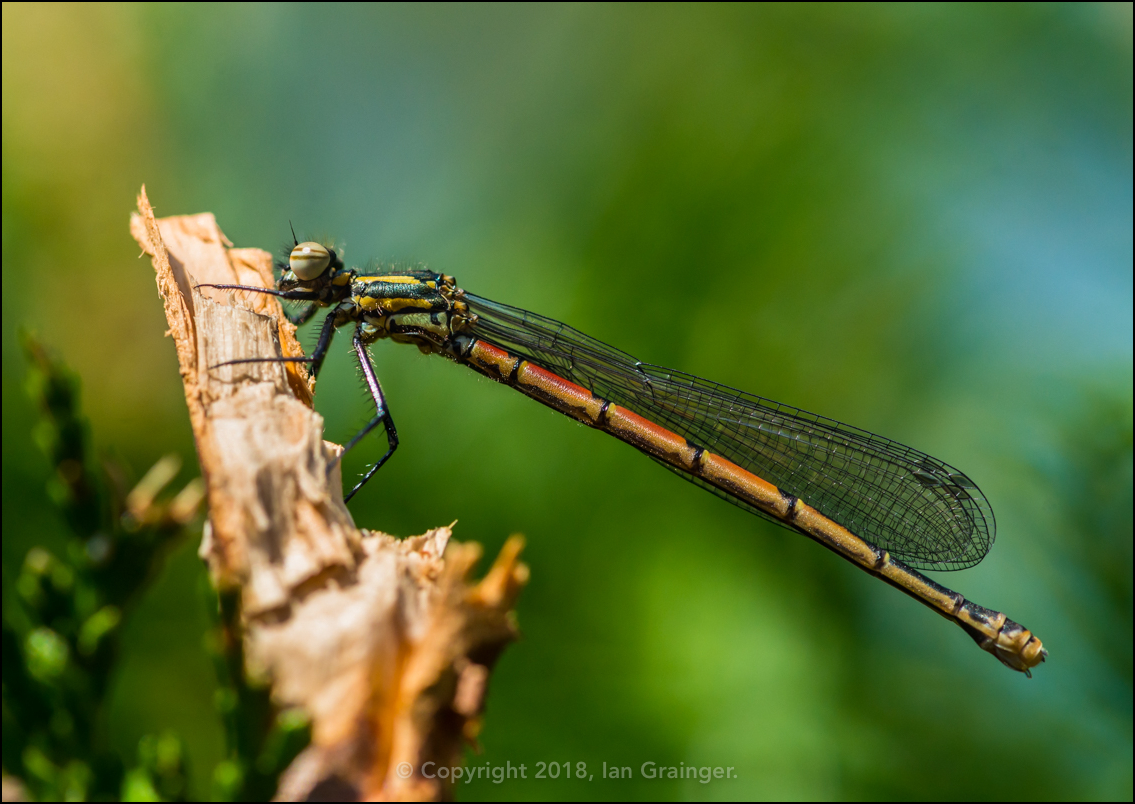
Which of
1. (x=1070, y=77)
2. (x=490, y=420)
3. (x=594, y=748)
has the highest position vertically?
(x=1070, y=77)

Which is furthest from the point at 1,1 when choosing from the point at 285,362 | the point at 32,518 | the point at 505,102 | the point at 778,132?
the point at 778,132

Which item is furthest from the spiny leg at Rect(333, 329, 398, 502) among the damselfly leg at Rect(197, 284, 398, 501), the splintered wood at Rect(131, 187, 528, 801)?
the splintered wood at Rect(131, 187, 528, 801)

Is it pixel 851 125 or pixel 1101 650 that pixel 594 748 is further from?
pixel 851 125

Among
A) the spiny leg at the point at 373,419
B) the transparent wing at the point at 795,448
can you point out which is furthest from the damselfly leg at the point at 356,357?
the transparent wing at the point at 795,448

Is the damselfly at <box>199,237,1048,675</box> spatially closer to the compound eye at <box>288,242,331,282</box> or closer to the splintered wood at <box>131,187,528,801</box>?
the compound eye at <box>288,242,331,282</box>

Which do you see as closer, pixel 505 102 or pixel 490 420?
pixel 490 420

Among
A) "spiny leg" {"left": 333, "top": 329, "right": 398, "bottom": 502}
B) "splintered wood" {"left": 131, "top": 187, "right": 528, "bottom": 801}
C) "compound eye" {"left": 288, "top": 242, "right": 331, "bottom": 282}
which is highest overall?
"compound eye" {"left": 288, "top": 242, "right": 331, "bottom": 282}

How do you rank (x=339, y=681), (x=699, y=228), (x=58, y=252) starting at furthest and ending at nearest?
1. (x=699, y=228)
2. (x=58, y=252)
3. (x=339, y=681)
